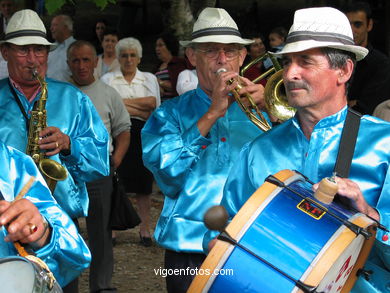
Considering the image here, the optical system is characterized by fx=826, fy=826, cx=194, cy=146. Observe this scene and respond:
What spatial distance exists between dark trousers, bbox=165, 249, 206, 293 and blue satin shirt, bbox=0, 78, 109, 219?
2.33 feet

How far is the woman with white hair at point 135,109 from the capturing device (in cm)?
810

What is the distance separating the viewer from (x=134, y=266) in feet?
24.2

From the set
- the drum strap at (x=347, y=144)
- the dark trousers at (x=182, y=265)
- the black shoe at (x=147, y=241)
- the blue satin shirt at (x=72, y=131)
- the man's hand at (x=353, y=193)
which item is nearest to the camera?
the man's hand at (x=353, y=193)

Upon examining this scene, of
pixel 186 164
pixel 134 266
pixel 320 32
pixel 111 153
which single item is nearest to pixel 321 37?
pixel 320 32

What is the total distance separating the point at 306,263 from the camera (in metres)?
2.78

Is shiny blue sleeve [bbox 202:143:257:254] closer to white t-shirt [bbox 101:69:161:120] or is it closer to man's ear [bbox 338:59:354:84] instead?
man's ear [bbox 338:59:354:84]

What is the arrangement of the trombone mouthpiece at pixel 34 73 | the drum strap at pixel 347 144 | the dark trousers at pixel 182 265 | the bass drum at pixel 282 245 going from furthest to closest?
the trombone mouthpiece at pixel 34 73 → the dark trousers at pixel 182 265 → the drum strap at pixel 347 144 → the bass drum at pixel 282 245

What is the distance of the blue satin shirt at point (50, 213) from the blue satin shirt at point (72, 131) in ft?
5.17

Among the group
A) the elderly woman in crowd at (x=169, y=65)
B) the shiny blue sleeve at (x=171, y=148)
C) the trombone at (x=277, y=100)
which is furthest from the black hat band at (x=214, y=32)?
the elderly woman in crowd at (x=169, y=65)

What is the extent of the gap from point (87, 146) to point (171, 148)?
90 cm

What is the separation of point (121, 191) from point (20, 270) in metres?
4.13

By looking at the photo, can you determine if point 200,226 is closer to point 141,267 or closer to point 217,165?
point 217,165

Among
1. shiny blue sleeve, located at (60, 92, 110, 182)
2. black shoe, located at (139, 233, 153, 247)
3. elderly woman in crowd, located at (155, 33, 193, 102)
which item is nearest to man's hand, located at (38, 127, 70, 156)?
shiny blue sleeve, located at (60, 92, 110, 182)

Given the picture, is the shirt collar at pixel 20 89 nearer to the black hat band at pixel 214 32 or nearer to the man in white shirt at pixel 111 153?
the black hat band at pixel 214 32
